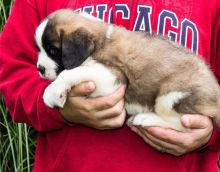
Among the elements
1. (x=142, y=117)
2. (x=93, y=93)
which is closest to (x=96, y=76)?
(x=93, y=93)

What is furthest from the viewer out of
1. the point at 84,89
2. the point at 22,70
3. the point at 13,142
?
the point at 13,142

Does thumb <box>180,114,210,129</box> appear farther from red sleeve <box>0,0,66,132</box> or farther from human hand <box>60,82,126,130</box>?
red sleeve <box>0,0,66,132</box>

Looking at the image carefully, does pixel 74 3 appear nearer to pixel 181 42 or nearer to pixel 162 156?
pixel 181 42

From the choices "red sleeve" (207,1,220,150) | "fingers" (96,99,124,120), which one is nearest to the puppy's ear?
"fingers" (96,99,124,120)

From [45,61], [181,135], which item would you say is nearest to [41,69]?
[45,61]

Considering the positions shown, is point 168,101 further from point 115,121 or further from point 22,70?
point 22,70

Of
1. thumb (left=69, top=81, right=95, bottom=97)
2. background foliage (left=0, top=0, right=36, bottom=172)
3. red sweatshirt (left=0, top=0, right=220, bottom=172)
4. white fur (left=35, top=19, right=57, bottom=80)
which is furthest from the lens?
background foliage (left=0, top=0, right=36, bottom=172)

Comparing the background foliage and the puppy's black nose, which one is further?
the background foliage

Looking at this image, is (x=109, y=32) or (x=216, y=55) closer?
(x=109, y=32)
